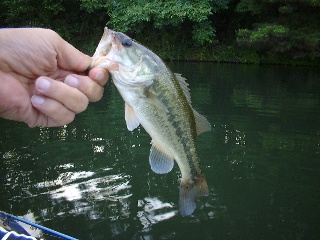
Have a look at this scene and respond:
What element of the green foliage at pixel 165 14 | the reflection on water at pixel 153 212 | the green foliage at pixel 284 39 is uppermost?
the green foliage at pixel 165 14

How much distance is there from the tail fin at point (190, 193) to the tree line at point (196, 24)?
18.6 m

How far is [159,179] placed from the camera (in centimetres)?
686

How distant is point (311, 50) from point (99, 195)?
714 inches

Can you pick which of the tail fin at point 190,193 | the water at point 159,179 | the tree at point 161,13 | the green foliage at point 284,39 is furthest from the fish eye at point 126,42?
the tree at point 161,13

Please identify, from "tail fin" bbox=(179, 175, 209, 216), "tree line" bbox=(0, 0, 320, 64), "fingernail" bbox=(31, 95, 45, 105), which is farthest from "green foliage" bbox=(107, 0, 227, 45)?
"fingernail" bbox=(31, 95, 45, 105)

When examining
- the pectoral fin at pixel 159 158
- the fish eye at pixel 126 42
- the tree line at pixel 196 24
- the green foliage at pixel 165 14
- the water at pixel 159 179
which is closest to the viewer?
the fish eye at pixel 126 42

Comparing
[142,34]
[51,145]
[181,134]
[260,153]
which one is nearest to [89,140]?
[51,145]

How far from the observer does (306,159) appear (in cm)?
789

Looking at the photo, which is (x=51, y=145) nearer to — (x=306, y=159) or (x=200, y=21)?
(x=306, y=159)

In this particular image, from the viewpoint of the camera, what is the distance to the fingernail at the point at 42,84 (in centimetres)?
218

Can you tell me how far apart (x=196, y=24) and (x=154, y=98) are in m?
22.2

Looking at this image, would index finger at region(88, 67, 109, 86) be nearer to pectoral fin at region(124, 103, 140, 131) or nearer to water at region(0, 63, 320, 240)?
pectoral fin at region(124, 103, 140, 131)

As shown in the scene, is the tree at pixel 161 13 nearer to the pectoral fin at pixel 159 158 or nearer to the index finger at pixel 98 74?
the pectoral fin at pixel 159 158

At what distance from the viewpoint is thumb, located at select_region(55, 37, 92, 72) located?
233 cm
